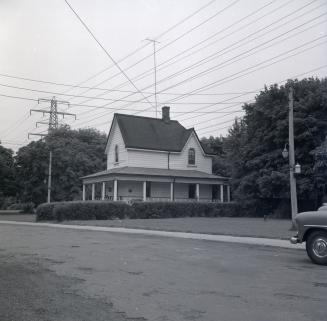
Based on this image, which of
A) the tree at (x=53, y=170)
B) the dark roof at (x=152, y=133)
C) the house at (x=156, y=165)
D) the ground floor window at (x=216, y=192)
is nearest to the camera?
the house at (x=156, y=165)

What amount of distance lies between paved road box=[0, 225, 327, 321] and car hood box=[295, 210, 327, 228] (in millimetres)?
1080

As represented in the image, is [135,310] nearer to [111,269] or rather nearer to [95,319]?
[95,319]

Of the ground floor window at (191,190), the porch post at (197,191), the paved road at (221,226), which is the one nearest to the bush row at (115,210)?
the paved road at (221,226)

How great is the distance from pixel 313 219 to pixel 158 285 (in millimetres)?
5417

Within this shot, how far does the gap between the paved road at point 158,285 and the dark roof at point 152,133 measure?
29.8 metres

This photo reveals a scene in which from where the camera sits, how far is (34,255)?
1327 cm

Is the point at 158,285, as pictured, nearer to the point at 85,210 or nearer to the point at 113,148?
the point at 85,210

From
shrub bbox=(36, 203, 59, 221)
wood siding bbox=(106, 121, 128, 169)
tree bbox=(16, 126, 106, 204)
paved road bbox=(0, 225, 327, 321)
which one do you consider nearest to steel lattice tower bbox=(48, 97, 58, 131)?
tree bbox=(16, 126, 106, 204)

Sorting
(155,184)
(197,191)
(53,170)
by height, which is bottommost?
(197,191)

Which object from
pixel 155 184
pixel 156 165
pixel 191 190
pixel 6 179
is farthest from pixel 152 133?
pixel 6 179

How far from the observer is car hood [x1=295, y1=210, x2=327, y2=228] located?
12.1 metres

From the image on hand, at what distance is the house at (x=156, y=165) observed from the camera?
41781mm

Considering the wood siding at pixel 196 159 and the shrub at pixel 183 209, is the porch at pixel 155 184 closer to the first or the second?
the wood siding at pixel 196 159

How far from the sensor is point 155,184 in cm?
4347
